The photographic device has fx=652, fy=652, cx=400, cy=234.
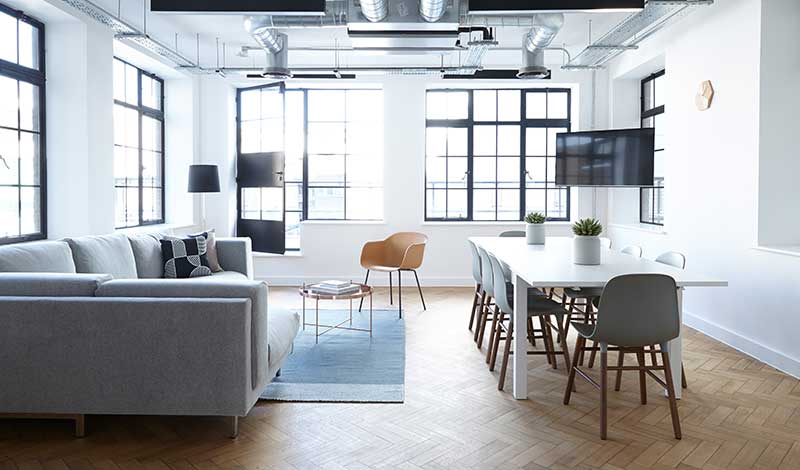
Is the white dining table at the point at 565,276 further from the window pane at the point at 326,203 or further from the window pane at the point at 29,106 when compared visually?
the window pane at the point at 326,203

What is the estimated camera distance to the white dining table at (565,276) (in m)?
3.73

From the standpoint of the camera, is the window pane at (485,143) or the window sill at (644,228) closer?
the window sill at (644,228)

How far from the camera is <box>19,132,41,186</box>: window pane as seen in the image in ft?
19.2

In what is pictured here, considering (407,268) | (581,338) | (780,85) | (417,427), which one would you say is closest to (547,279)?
(581,338)

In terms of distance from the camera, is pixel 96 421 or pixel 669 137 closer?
pixel 96 421

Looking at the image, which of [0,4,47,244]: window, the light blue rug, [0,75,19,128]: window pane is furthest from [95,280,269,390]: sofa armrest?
[0,75,19,128]: window pane

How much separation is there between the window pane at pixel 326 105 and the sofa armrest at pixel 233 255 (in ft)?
11.2

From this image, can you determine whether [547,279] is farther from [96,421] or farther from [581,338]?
[96,421]

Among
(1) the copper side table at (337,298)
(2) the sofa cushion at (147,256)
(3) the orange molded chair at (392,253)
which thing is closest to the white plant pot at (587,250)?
(1) the copper side table at (337,298)

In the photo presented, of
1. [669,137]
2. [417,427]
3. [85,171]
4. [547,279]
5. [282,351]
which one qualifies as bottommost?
[417,427]

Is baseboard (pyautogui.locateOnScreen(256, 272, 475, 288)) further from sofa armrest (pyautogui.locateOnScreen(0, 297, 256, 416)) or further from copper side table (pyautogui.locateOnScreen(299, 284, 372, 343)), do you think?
sofa armrest (pyautogui.locateOnScreen(0, 297, 256, 416))

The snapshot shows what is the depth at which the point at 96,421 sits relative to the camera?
146 inches

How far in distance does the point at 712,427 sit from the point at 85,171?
5.63 m

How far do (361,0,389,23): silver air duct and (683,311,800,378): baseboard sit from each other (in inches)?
157
